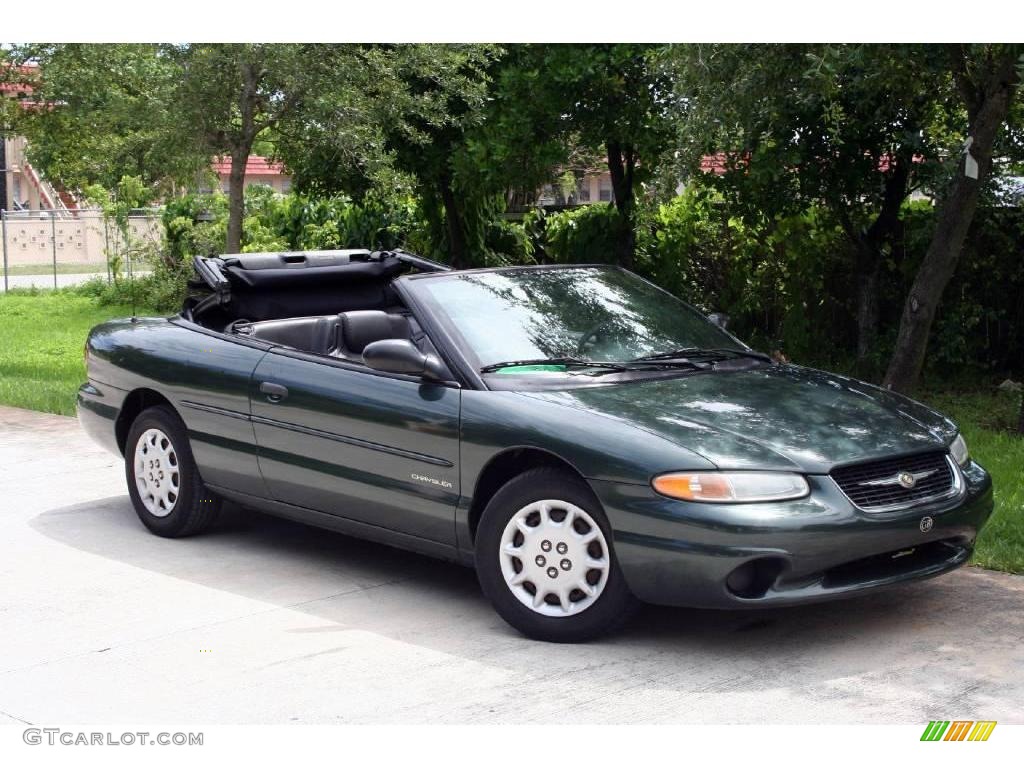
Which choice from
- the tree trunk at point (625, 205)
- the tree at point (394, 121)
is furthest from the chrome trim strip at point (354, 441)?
the tree trunk at point (625, 205)

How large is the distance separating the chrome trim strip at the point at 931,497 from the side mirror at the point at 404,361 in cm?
171

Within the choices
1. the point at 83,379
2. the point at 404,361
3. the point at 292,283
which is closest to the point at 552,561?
the point at 404,361

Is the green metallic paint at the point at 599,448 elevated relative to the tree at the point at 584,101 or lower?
lower

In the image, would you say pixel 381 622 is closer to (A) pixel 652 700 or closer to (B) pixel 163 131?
(A) pixel 652 700

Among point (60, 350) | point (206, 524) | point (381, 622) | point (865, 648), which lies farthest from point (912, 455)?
point (60, 350)

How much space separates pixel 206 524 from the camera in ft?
24.3

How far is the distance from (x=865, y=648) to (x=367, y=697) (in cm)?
190

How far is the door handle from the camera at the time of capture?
660cm

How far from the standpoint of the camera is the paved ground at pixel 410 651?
4867mm

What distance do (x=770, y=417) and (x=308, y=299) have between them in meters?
3.23

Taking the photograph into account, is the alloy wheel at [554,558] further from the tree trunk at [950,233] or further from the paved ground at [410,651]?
the tree trunk at [950,233]

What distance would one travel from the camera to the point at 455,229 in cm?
1764

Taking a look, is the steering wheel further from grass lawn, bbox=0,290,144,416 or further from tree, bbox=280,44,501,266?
tree, bbox=280,44,501,266

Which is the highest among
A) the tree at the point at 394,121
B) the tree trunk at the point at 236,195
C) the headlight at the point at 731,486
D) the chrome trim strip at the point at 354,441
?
the tree at the point at 394,121
